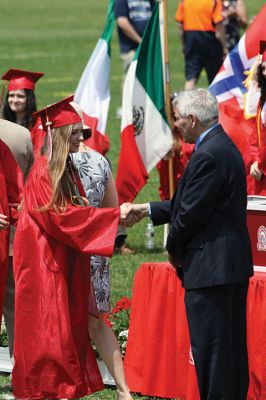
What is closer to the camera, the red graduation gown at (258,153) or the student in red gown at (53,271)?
the student in red gown at (53,271)

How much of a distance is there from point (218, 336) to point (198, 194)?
0.81 metres

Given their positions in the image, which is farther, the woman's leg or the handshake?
the woman's leg

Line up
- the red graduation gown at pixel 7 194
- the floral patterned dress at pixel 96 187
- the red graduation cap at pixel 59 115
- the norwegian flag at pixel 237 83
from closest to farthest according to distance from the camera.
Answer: the red graduation cap at pixel 59 115 < the floral patterned dress at pixel 96 187 < the red graduation gown at pixel 7 194 < the norwegian flag at pixel 237 83

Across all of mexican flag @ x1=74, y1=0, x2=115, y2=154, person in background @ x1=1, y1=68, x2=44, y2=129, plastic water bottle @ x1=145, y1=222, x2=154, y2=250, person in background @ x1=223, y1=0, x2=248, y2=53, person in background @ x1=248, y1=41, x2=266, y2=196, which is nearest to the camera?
person in background @ x1=248, y1=41, x2=266, y2=196

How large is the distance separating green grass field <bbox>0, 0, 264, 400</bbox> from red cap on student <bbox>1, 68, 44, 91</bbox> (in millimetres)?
1887

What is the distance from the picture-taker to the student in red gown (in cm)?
731

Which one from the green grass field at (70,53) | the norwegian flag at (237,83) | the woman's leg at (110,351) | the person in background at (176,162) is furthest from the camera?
the green grass field at (70,53)

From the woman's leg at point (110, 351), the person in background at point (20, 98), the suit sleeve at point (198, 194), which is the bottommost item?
the woman's leg at point (110, 351)

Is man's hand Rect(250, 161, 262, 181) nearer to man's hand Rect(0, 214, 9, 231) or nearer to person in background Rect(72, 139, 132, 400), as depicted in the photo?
person in background Rect(72, 139, 132, 400)

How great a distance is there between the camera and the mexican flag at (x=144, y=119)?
11.5m

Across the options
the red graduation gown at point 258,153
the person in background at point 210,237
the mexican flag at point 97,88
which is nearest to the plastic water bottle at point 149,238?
the mexican flag at point 97,88

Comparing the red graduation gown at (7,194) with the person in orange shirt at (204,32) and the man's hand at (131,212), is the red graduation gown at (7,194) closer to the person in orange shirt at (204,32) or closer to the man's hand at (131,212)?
the man's hand at (131,212)

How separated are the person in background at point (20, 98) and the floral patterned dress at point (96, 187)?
8.30 ft

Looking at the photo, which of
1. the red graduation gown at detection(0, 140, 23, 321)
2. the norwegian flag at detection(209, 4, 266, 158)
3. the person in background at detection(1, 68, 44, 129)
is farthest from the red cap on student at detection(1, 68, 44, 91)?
the red graduation gown at detection(0, 140, 23, 321)
